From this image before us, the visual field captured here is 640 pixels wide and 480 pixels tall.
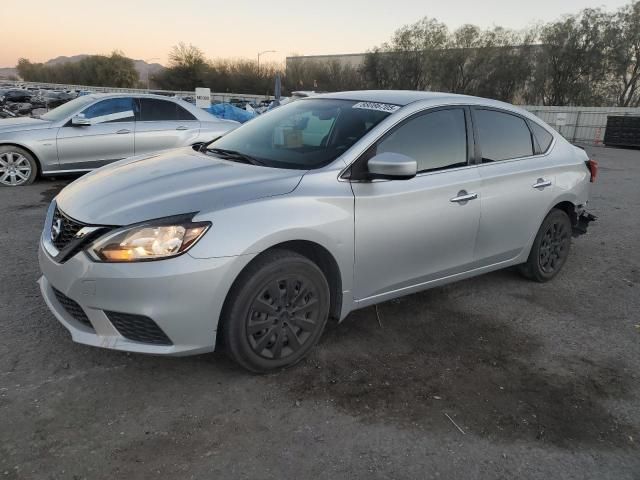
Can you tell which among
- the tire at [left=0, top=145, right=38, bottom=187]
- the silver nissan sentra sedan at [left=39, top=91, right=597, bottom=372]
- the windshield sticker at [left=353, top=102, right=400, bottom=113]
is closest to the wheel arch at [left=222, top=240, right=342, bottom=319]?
the silver nissan sentra sedan at [left=39, top=91, right=597, bottom=372]

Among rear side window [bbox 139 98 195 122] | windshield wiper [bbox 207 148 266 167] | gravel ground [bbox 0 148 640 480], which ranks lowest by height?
gravel ground [bbox 0 148 640 480]

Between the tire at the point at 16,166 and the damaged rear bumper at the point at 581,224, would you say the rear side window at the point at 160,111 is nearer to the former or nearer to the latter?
the tire at the point at 16,166

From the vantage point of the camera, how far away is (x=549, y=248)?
485cm

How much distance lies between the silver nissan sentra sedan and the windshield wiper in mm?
16

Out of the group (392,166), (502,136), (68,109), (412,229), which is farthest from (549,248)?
(68,109)

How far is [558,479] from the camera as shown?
2.38 metres

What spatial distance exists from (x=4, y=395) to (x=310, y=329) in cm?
167

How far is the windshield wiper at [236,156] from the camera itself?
3.49m

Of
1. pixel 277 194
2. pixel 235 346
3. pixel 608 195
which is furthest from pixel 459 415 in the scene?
pixel 608 195

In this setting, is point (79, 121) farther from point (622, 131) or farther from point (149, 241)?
point (622, 131)

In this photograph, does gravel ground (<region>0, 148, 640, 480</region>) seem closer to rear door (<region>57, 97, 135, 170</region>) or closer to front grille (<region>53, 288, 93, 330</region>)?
front grille (<region>53, 288, 93, 330</region>)

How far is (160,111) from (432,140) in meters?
6.38

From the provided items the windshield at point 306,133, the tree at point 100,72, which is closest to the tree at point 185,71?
the tree at point 100,72

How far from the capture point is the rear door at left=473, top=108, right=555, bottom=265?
4.03 metres
